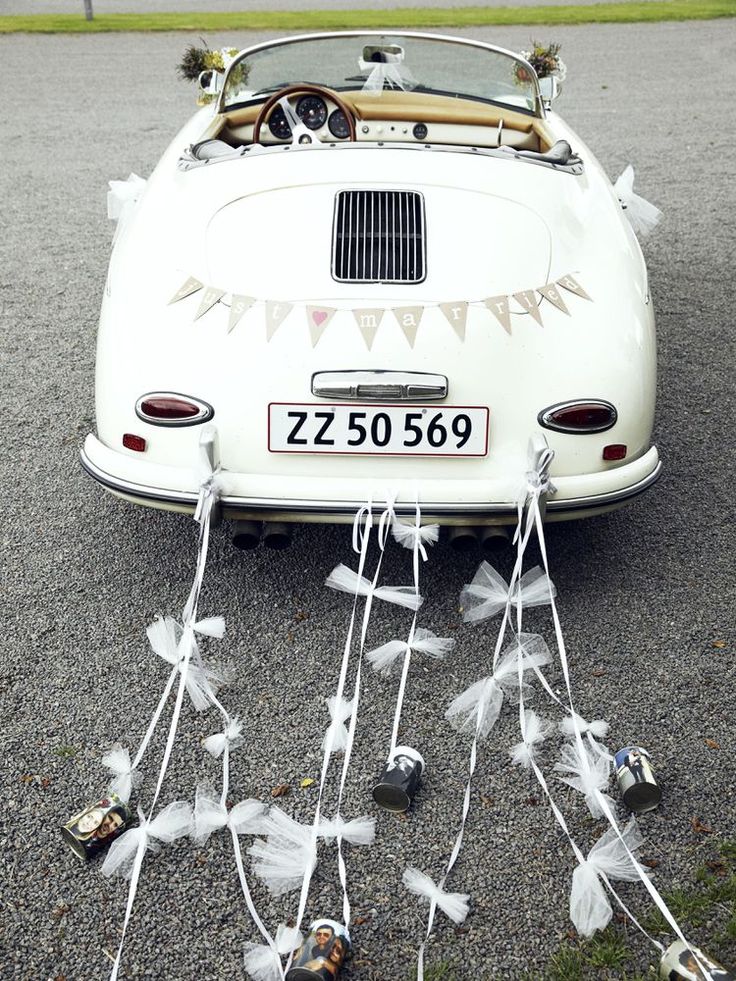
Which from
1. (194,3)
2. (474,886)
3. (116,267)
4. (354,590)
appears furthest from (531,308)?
(194,3)

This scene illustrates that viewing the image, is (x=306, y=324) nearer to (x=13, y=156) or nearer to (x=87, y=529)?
(x=87, y=529)

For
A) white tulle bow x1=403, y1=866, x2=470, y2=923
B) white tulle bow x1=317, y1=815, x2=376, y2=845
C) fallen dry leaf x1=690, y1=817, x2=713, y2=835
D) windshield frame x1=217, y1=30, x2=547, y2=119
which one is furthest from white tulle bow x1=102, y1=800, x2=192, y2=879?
windshield frame x1=217, y1=30, x2=547, y2=119

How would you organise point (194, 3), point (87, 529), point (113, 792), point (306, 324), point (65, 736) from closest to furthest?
1. point (113, 792)
2. point (65, 736)
3. point (306, 324)
4. point (87, 529)
5. point (194, 3)

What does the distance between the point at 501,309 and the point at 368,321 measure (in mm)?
406

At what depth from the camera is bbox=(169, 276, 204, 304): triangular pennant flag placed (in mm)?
3059

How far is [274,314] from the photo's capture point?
2.96m

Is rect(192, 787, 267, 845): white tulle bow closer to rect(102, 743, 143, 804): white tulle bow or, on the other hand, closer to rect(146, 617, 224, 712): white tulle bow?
rect(102, 743, 143, 804): white tulle bow

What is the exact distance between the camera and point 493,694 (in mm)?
2871

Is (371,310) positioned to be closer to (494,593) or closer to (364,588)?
(364,588)

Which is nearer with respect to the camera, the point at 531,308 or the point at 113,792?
the point at 113,792

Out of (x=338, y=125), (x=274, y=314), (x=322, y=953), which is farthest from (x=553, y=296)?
(x=322, y=953)

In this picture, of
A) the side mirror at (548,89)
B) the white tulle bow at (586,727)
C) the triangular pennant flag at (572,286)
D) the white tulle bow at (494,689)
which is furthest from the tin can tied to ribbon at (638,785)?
the side mirror at (548,89)

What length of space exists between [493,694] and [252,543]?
85cm

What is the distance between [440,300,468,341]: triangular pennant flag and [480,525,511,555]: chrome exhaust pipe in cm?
58
